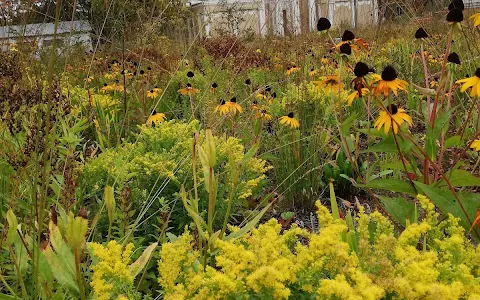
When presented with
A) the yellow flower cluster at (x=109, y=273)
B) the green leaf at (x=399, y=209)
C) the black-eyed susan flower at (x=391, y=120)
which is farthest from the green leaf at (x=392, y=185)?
the yellow flower cluster at (x=109, y=273)

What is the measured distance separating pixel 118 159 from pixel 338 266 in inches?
39.3

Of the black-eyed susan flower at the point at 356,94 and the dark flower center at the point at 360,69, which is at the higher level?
the dark flower center at the point at 360,69

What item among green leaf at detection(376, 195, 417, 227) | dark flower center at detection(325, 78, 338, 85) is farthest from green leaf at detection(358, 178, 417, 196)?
dark flower center at detection(325, 78, 338, 85)

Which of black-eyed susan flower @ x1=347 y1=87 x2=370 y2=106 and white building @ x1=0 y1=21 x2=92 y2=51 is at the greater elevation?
white building @ x1=0 y1=21 x2=92 y2=51

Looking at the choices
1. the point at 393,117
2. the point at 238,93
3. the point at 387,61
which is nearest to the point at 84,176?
the point at 393,117

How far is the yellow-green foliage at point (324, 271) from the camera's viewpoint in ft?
2.49

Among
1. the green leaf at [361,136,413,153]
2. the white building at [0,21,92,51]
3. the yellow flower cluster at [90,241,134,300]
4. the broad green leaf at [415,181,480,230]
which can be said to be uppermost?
the white building at [0,21,92,51]

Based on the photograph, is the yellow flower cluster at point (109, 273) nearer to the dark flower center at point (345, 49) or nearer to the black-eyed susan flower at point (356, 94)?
the black-eyed susan flower at point (356, 94)

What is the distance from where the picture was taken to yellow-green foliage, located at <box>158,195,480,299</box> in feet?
2.49

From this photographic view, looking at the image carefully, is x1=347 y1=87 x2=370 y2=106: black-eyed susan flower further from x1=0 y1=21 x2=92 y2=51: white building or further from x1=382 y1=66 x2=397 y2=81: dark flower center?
x1=0 y1=21 x2=92 y2=51: white building

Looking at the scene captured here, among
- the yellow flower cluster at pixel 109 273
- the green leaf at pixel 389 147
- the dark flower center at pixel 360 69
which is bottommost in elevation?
the yellow flower cluster at pixel 109 273

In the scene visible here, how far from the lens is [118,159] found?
167 cm

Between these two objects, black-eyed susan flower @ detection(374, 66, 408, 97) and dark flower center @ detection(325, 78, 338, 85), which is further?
dark flower center @ detection(325, 78, 338, 85)

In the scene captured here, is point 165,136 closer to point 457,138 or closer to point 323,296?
point 457,138
